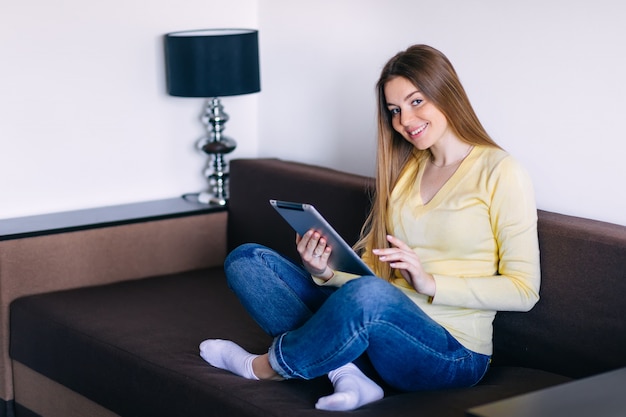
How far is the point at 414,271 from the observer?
2.33 m

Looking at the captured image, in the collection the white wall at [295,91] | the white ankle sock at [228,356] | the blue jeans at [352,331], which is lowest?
the white ankle sock at [228,356]

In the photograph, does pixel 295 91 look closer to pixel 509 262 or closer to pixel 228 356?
pixel 228 356

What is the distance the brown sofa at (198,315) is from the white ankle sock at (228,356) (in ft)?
0.12

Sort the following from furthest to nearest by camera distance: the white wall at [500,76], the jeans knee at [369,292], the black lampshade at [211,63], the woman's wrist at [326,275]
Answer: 1. the black lampshade at [211,63]
2. the white wall at [500,76]
3. the woman's wrist at [326,275]
4. the jeans knee at [369,292]

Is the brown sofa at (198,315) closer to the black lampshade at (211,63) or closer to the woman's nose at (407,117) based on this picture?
the black lampshade at (211,63)

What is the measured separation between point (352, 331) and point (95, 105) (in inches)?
73.3

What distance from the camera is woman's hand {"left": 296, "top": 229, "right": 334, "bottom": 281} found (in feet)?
8.02

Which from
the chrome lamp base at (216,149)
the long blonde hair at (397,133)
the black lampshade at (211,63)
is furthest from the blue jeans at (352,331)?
the chrome lamp base at (216,149)

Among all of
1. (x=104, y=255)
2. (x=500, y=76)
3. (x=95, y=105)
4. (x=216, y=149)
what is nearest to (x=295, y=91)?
(x=216, y=149)

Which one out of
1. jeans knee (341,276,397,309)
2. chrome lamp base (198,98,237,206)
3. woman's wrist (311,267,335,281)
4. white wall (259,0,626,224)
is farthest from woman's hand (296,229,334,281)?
chrome lamp base (198,98,237,206)

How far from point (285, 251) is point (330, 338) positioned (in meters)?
1.25

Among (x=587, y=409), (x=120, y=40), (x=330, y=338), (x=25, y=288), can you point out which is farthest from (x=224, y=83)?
(x=587, y=409)

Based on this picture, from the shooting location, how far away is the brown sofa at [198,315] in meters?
2.39

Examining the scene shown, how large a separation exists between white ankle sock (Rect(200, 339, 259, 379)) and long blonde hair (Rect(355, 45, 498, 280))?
1.40 feet
